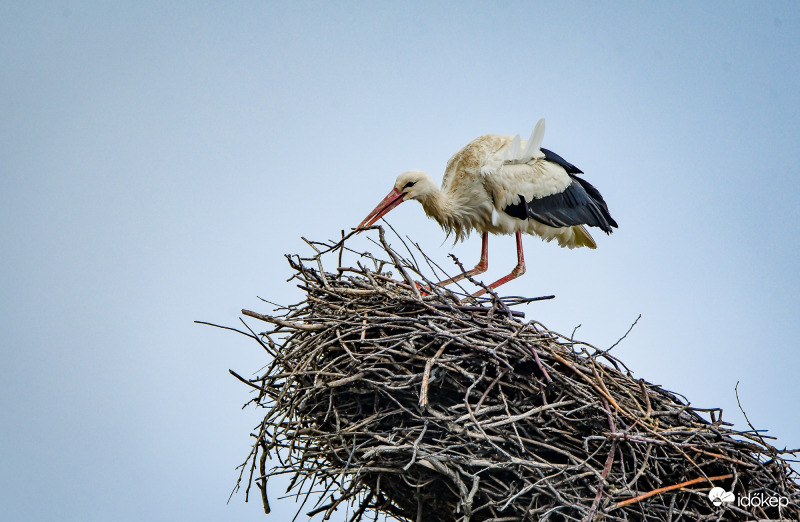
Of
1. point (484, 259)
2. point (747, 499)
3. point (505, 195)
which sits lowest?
point (747, 499)

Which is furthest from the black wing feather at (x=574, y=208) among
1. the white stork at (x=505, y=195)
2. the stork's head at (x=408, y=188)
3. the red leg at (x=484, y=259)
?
the stork's head at (x=408, y=188)

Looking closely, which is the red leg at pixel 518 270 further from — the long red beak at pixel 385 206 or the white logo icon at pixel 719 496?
the white logo icon at pixel 719 496

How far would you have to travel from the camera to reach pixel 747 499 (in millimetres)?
3301

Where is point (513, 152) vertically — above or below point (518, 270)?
above

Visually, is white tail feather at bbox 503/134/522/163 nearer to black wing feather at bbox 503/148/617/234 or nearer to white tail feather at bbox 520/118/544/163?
white tail feather at bbox 520/118/544/163

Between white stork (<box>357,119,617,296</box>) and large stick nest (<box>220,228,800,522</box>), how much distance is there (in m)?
1.56

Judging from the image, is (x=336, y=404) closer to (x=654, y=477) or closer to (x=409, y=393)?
(x=409, y=393)

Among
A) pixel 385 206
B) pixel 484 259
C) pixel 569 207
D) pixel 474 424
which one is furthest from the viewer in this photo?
pixel 484 259

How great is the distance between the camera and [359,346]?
3158mm

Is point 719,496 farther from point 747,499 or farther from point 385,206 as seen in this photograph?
point 385,206

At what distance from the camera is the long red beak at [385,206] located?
4762 mm

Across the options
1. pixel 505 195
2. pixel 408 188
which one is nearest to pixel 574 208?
pixel 505 195

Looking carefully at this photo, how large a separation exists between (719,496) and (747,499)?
193mm

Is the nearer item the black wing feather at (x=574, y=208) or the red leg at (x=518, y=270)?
the black wing feather at (x=574, y=208)
